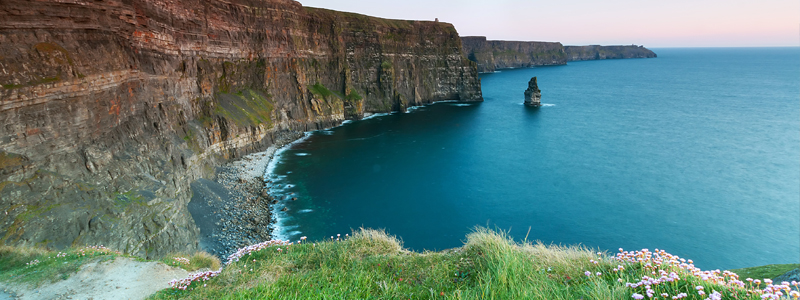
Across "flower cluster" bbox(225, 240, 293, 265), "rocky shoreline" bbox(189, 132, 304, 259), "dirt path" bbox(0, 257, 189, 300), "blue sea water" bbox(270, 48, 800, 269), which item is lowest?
"blue sea water" bbox(270, 48, 800, 269)

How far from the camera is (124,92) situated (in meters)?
26.4

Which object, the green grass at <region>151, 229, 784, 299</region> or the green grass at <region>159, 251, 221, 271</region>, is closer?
the green grass at <region>151, 229, 784, 299</region>

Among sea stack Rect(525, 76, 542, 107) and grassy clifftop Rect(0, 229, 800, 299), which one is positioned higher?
grassy clifftop Rect(0, 229, 800, 299)

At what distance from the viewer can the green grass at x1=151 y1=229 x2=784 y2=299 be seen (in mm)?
6906

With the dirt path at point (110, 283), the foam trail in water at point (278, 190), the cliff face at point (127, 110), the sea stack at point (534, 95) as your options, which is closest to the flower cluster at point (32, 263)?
the dirt path at point (110, 283)

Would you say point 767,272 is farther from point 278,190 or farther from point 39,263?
point 278,190

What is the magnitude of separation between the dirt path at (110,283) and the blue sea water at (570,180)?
1200 cm

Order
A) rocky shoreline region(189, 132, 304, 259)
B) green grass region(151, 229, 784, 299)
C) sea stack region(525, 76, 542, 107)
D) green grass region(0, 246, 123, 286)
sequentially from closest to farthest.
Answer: green grass region(151, 229, 784, 299) → green grass region(0, 246, 123, 286) → rocky shoreline region(189, 132, 304, 259) → sea stack region(525, 76, 542, 107)

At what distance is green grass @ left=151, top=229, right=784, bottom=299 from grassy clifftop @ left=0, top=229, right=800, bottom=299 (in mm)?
21

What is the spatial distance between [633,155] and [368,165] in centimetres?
3671

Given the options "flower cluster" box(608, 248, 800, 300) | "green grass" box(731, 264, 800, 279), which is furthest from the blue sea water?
"green grass" box(731, 264, 800, 279)

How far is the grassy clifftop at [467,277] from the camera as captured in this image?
6.54 metres

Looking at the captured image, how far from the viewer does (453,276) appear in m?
8.82

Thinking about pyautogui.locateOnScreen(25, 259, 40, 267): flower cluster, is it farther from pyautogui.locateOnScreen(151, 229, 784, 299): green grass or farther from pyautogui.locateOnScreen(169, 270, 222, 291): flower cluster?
pyautogui.locateOnScreen(151, 229, 784, 299): green grass
